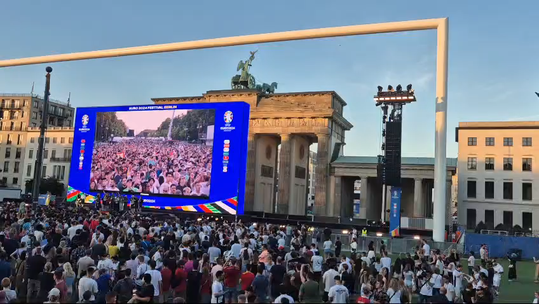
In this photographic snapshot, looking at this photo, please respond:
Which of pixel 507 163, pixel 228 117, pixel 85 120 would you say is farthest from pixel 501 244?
pixel 85 120

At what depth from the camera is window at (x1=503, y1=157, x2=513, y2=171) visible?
5355 centimetres

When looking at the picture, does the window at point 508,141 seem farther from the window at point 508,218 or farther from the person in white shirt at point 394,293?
the person in white shirt at point 394,293

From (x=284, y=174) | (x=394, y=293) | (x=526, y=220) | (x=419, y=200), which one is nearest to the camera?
(x=394, y=293)

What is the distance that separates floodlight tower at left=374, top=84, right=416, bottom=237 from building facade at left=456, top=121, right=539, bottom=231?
24362mm

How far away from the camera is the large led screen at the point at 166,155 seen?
39750 mm

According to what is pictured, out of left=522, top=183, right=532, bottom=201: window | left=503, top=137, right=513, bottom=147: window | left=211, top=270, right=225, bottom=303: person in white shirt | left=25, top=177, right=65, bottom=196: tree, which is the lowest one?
left=211, top=270, right=225, bottom=303: person in white shirt

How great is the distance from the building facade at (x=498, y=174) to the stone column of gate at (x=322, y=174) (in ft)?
54.6

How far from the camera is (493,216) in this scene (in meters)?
53.2

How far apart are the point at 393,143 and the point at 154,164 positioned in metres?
23.5

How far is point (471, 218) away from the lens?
5428cm

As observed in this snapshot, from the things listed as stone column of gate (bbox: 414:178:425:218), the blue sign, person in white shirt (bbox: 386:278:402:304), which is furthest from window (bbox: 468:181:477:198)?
person in white shirt (bbox: 386:278:402:304)

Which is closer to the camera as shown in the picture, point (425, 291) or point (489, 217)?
point (425, 291)

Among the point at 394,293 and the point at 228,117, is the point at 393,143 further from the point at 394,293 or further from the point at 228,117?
the point at 394,293

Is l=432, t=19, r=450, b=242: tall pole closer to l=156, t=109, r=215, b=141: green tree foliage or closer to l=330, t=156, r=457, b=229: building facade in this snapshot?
l=156, t=109, r=215, b=141: green tree foliage
